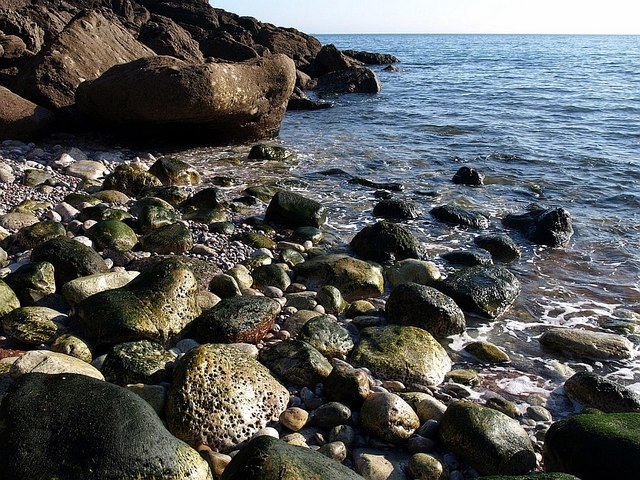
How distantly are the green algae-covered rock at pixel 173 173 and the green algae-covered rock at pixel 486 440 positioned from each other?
22.0 feet

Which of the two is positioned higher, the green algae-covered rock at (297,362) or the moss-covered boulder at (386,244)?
the green algae-covered rock at (297,362)

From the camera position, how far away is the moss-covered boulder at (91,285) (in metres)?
4.68

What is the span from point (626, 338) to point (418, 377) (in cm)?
222

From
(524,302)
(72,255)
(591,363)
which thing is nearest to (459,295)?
(524,302)

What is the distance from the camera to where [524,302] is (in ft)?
20.0

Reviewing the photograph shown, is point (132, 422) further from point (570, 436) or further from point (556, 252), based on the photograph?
point (556, 252)

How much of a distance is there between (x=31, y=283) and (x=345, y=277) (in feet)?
9.41

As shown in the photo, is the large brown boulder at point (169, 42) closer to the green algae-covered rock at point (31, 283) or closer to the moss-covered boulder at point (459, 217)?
the moss-covered boulder at point (459, 217)

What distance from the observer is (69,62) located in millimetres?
11422

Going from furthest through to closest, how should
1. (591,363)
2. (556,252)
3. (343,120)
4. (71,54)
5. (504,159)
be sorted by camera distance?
(343,120)
(504,159)
(71,54)
(556,252)
(591,363)

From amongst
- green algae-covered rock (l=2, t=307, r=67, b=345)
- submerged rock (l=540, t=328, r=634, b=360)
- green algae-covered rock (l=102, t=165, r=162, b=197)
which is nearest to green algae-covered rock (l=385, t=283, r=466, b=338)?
submerged rock (l=540, t=328, r=634, b=360)

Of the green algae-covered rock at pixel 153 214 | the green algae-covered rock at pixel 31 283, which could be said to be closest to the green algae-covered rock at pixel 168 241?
the green algae-covered rock at pixel 153 214

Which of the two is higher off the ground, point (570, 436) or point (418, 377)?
point (570, 436)

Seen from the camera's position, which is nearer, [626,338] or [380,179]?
[626,338]
